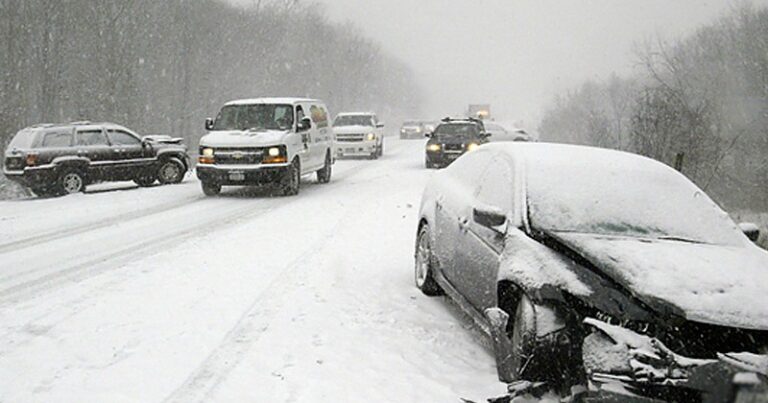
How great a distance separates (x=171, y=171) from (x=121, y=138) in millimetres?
1823

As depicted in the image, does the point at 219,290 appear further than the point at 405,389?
Yes

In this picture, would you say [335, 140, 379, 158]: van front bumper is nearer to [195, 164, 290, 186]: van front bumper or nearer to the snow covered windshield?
[195, 164, 290, 186]: van front bumper

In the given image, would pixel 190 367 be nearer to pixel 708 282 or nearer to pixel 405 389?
pixel 405 389

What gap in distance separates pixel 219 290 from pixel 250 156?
7942 mm

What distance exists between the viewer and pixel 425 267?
674cm

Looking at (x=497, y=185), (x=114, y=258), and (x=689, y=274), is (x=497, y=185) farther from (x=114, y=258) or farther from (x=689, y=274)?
(x=114, y=258)

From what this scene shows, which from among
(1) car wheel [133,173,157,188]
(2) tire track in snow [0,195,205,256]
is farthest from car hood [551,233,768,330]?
(1) car wheel [133,173,157,188]

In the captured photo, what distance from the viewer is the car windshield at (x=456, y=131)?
76.0 feet

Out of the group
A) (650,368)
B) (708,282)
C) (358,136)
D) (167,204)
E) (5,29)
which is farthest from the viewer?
(5,29)

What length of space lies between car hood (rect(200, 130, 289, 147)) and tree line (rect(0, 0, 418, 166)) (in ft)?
61.9

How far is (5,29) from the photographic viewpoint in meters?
35.9

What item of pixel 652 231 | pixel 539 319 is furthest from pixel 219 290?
pixel 652 231

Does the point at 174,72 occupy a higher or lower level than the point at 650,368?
higher

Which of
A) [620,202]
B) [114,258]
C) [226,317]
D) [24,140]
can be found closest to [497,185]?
[620,202]
